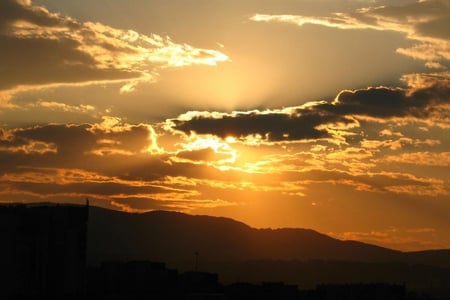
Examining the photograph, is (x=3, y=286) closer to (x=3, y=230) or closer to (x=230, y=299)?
(x=3, y=230)

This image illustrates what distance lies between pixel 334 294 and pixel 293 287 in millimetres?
8844

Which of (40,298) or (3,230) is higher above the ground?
(3,230)

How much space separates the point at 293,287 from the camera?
15862 cm

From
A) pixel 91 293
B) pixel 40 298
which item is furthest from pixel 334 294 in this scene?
pixel 40 298

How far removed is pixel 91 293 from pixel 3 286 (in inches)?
536

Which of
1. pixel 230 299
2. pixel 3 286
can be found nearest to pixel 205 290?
pixel 230 299

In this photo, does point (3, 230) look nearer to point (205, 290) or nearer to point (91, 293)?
point (91, 293)

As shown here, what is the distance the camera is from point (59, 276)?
12606 cm

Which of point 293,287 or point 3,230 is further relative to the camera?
point 293,287

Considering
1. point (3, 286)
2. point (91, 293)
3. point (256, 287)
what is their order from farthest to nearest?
point (256, 287) → point (91, 293) → point (3, 286)

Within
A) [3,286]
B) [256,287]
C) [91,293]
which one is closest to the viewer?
[3,286]

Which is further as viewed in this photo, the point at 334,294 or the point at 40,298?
the point at 334,294

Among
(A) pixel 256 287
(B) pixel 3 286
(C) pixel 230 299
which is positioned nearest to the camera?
(B) pixel 3 286

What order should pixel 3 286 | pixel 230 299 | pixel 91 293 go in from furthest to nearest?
1. pixel 230 299
2. pixel 91 293
3. pixel 3 286
